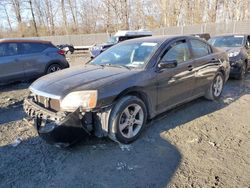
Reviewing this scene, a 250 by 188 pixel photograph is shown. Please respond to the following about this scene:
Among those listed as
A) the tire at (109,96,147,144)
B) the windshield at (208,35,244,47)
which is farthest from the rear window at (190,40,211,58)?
the windshield at (208,35,244,47)

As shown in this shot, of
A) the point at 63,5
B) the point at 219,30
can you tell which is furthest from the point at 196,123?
the point at 63,5

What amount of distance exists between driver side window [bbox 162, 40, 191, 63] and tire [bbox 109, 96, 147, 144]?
3.36 ft

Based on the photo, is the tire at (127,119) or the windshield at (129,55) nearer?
the tire at (127,119)

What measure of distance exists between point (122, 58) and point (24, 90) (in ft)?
14.4

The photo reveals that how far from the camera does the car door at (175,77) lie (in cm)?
418

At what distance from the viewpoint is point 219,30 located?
26.2m

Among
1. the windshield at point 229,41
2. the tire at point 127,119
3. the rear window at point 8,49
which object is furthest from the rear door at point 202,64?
the rear window at point 8,49

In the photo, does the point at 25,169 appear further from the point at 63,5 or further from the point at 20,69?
the point at 63,5

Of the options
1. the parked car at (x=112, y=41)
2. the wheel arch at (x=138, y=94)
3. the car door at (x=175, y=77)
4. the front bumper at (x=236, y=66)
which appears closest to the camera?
the wheel arch at (x=138, y=94)

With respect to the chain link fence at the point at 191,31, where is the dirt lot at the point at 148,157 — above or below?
below

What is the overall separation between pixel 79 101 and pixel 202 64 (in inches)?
115

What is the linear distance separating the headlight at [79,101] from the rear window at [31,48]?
5.61 meters

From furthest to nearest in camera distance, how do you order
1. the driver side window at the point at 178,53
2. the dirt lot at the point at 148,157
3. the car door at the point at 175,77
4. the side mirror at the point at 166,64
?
the driver side window at the point at 178,53 < the car door at the point at 175,77 < the side mirror at the point at 166,64 < the dirt lot at the point at 148,157

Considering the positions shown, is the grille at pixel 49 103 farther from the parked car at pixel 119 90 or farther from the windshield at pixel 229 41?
the windshield at pixel 229 41
